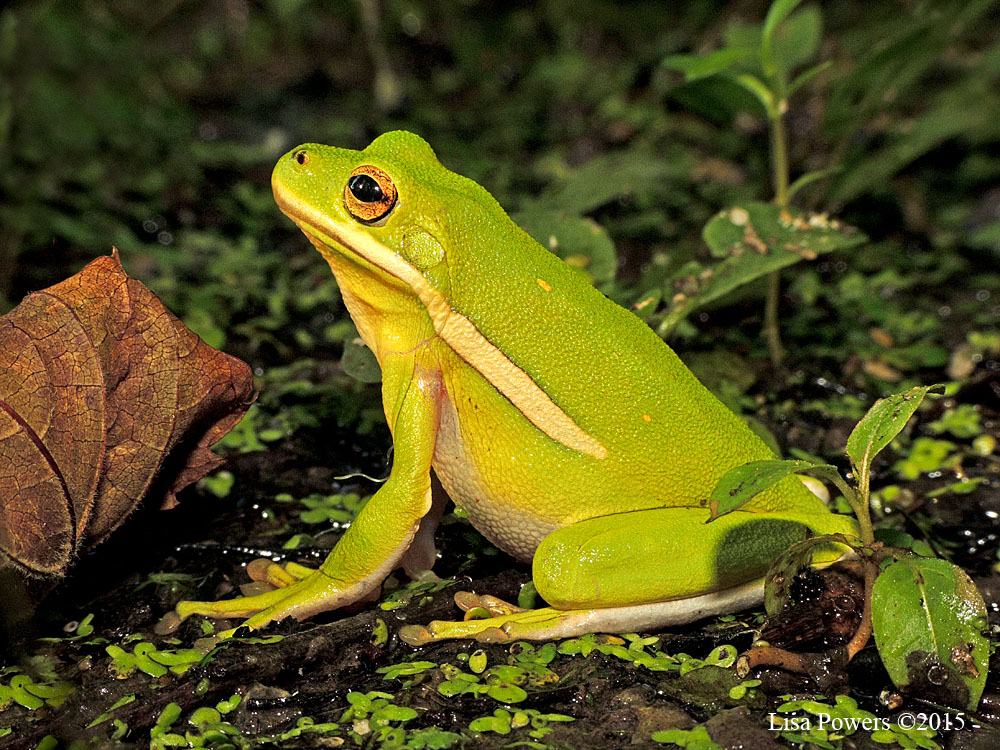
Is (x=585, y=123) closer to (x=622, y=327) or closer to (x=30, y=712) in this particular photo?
(x=622, y=327)

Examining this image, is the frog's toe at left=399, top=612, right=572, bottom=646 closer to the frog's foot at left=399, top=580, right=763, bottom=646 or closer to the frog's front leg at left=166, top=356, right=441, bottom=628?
the frog's foot at left=399, top=580, right=763, bottom=646

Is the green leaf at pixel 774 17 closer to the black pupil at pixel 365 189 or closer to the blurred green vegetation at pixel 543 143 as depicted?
the blurred green vegetation at pixel 543 143

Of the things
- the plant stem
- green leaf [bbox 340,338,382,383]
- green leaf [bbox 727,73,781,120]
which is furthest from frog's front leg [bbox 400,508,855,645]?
green leaf [bbox 727,73,781,120]

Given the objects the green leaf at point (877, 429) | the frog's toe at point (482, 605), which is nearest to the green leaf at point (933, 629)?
the green leaf at point (877, 429)

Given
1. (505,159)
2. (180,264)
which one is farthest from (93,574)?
(505,159)

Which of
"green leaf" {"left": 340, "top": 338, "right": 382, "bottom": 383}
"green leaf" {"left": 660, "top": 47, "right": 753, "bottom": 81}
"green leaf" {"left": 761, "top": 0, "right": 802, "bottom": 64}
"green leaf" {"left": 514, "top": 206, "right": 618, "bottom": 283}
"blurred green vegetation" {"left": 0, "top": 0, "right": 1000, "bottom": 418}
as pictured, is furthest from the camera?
"blurred green vegetation" {"left": 0, "top": 0, "right": 1000, "bottom": 418}
